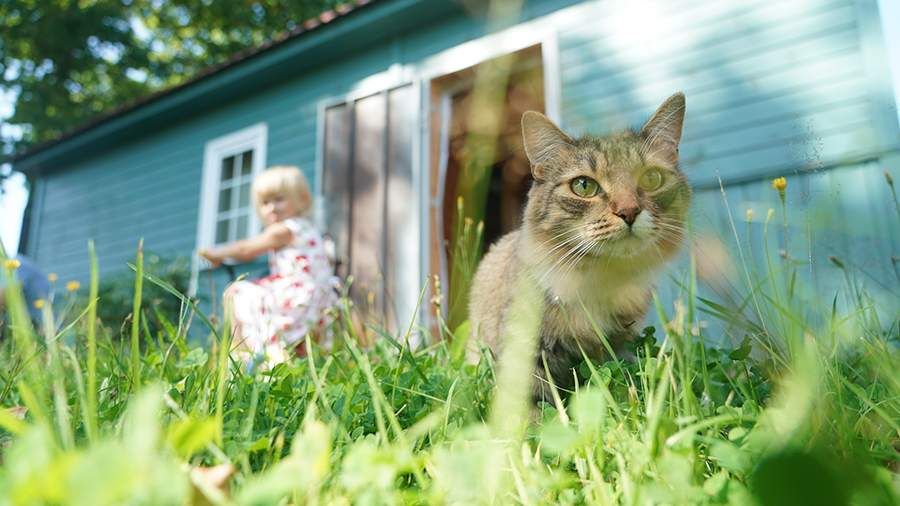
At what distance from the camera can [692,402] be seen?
1.03 meters

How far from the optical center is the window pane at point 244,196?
7476 millimetres

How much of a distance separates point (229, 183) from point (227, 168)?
31 cm

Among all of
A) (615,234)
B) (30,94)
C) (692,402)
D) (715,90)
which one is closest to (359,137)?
(715,90)

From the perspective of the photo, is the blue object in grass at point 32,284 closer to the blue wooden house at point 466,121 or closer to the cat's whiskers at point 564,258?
the blue wooden house at point 466,121

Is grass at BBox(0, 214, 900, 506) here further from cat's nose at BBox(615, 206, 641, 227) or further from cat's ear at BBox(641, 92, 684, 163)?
cat's ear at BBox(641, 92, 684, 163)

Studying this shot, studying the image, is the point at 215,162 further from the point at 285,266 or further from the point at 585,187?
the point at 585,187

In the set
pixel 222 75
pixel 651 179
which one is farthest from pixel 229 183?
pixel 651 179

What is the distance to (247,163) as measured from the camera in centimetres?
775

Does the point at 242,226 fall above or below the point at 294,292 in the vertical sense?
above

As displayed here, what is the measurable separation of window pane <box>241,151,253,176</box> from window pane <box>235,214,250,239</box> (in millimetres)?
611

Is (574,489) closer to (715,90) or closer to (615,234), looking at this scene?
(615,234)

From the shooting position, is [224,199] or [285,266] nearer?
[285,266]

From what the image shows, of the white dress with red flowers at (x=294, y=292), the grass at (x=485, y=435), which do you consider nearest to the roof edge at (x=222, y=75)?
the white dress with red flowers at (x=294, y=292)

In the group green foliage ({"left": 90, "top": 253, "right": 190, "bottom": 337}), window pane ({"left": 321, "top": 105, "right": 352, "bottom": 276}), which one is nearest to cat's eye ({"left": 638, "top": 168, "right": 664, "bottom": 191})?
window pane ({"left": 321, "top": 105, "right": 352, "bottom": 276})
